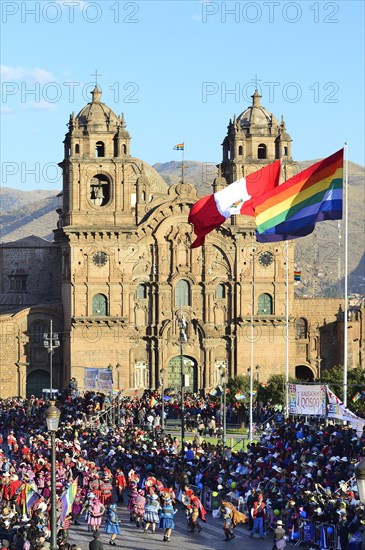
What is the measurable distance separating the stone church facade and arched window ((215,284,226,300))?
8 cm

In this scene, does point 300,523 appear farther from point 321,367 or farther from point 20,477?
point 321,367

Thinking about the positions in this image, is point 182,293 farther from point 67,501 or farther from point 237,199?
point 67,501

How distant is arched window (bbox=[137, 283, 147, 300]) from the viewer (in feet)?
283

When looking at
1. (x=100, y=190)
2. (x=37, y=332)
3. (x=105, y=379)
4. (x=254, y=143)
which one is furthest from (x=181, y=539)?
(x=254, y=143)

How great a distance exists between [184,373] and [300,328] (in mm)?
8184

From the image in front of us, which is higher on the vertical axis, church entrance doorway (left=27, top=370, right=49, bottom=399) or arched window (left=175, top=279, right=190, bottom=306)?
arched window (left=175, top=279, right=190, bottom=306)

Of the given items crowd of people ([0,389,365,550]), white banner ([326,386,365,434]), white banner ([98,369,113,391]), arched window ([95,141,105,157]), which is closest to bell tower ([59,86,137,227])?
arched window ([95,141,105,157])

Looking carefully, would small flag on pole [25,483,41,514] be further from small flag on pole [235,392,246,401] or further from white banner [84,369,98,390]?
white banner [84,369,98,390]

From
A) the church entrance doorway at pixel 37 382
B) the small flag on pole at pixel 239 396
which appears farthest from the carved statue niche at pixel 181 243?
the small flag on pole at pixel 239 396

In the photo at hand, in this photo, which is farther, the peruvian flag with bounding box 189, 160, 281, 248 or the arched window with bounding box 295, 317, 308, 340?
the arched window with bounding box 295, 317, 308, 340

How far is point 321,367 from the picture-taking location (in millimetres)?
90562

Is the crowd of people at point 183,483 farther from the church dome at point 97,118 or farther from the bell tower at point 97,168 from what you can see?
the church dome at point 97,118

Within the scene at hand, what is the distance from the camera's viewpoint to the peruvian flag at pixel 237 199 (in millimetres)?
50156

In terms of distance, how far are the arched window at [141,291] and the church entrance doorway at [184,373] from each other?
403cm
